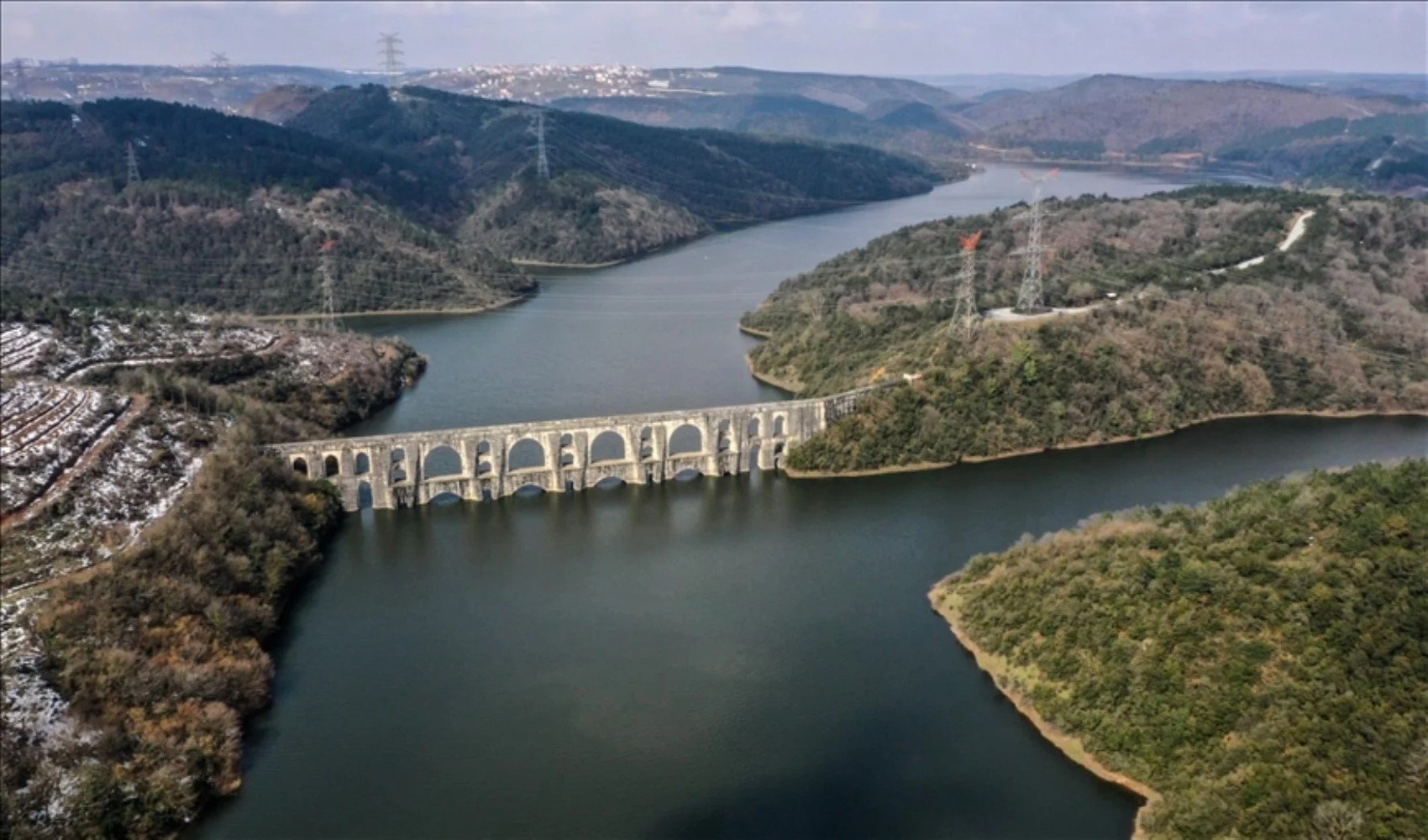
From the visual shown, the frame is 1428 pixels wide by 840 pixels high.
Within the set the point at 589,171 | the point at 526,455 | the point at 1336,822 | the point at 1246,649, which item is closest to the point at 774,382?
the point at 526,455

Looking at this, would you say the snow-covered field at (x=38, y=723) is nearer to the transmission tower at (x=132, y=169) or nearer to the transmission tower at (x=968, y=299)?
the transmission tower at (x=968, y=299)

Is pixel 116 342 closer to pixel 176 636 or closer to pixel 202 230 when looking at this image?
pixel 176 636

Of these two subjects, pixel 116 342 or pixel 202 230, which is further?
pixel 202 230

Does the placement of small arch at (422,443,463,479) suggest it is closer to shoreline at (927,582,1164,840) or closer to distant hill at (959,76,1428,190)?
shoreline at (927,582,1164,840)

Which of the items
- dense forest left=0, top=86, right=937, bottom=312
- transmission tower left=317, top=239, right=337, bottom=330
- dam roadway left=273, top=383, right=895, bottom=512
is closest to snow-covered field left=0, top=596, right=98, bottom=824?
dam roadway left=273, top=383, right=895, bottom=512

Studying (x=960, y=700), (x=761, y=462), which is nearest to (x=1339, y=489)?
(x=960, y=700)
